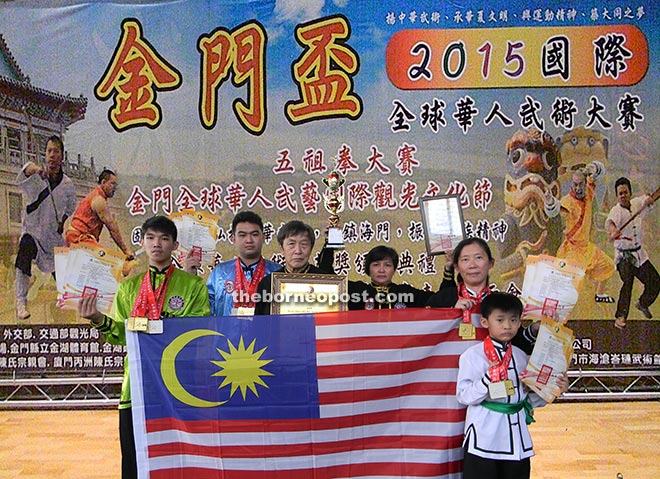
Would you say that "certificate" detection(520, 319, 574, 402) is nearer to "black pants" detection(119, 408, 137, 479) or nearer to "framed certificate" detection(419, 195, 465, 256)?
"framed certificate" detection(419, 195, 465, 256)

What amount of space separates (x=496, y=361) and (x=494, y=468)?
0.34 meters

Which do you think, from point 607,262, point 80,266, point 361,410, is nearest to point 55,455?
point 80,266

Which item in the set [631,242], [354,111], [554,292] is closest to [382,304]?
[554,292]

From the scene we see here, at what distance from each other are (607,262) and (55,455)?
380 cm

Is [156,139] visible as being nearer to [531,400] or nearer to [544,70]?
[544,70]

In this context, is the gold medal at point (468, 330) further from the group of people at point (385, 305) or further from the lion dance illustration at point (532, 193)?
the lion dance illustration at point (532, 193)

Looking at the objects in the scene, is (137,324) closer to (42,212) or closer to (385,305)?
(385,305)

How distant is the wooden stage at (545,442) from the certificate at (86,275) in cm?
121

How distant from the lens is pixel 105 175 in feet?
15.3

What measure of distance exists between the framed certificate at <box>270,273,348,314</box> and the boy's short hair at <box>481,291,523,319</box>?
675 millimetres

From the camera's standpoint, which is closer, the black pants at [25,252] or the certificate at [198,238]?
the certificate at [198,238]

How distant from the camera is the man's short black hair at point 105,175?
15.3 ft

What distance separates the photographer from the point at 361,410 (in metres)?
2.32

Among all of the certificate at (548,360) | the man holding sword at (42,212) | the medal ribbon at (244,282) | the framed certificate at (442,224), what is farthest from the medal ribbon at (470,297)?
the man holding sword at (42,212)
